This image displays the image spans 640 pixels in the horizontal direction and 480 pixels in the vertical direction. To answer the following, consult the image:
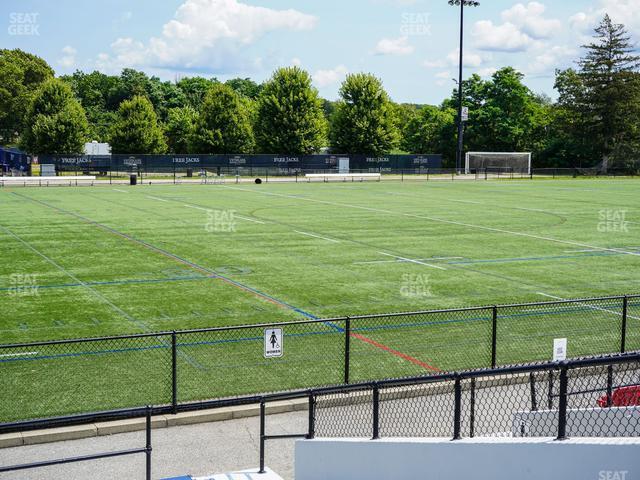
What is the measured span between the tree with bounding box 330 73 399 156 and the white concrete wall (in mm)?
92513

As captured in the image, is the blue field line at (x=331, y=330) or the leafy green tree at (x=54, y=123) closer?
the blue field line at (x=331, y=330)

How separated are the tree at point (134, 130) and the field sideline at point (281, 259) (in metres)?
41.6

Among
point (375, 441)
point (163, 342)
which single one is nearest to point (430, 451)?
point (375, 441)

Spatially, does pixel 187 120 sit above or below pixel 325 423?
above

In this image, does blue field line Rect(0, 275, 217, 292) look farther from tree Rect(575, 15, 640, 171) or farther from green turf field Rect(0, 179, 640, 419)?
tree Rect(575, 15, 640, 171)

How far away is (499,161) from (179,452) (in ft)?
292

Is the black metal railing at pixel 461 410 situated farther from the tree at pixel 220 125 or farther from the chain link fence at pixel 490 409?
the tree at pixel 220 125

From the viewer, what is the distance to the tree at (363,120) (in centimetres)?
10056

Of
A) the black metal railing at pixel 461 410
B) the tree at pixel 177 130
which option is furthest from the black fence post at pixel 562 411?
the tree at pixel 177 130

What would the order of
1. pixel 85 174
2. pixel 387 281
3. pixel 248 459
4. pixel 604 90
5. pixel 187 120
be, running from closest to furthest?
pixel 248 459
pixel 387 281
pixel 85 174
pixel 604 90
pixel 187 120

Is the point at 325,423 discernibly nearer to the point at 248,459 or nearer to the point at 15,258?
the point at 248,459

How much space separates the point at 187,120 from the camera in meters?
117

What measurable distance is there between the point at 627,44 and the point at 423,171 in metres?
37.4

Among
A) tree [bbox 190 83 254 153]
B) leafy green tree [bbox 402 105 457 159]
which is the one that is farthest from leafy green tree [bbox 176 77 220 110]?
tree [bbox 190 83 254 153]
